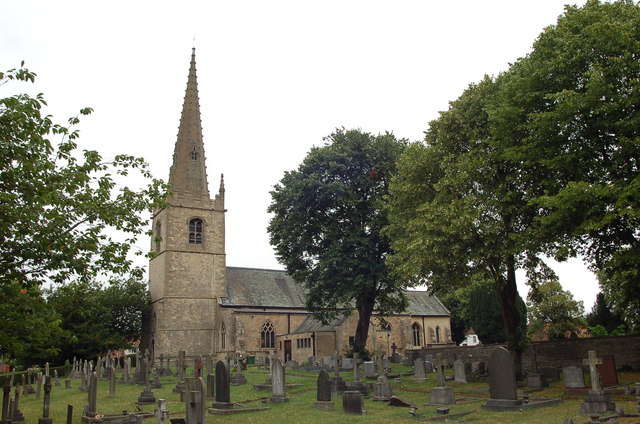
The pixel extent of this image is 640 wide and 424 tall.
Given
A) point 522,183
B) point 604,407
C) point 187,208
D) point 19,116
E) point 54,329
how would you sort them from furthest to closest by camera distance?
1. point 187,208
2. point 522,183
3. point 604,407
4. point 54,329
5. point 19,116

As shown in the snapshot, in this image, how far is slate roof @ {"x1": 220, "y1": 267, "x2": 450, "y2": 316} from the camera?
46.5 m

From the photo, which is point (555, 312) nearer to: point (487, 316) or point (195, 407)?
point (487, 316)

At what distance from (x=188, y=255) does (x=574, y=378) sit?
1358 inches

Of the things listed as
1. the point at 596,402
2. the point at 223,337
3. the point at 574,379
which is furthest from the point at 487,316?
the point at 596,402

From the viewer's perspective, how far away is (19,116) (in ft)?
30.8

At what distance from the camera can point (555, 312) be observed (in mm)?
55938

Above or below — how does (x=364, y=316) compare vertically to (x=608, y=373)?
above

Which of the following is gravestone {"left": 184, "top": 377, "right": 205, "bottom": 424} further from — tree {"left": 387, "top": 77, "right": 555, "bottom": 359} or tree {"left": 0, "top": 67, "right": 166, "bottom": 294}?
tree {"left": 387, "top": 77, "right": 555, "bottom": 359}

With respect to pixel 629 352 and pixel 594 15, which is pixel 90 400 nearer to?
pixel 594 15

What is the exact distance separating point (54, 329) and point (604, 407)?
12.1 metres

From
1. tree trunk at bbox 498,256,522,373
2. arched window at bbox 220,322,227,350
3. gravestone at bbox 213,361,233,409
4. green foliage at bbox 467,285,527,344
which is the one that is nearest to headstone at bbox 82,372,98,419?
gravestone at bbox 213,361,233,409

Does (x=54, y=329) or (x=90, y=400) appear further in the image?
(x=90, y=400)

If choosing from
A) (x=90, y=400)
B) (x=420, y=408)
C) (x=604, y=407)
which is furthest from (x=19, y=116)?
(x=604, y=407)

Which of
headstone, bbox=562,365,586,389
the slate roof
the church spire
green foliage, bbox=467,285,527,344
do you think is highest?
the church spire
